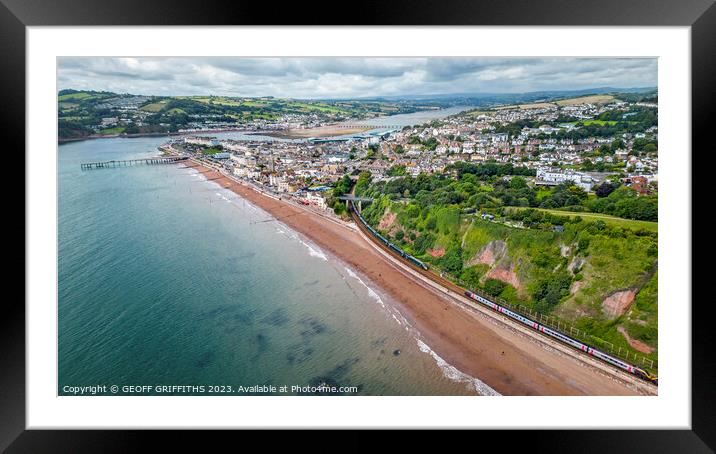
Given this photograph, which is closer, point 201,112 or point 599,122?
point 599,122

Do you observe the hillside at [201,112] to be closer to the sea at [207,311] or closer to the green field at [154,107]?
the green field at [154,107]

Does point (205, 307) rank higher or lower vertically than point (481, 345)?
higher

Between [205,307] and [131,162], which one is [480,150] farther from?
[131,162]

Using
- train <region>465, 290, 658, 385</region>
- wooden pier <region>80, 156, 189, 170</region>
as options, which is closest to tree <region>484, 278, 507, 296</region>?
train <region>465, 290, 658, 385</region>

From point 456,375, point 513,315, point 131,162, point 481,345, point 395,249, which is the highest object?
point 131,162

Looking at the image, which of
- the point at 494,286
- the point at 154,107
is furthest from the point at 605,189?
the point at 154,107
